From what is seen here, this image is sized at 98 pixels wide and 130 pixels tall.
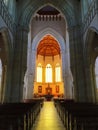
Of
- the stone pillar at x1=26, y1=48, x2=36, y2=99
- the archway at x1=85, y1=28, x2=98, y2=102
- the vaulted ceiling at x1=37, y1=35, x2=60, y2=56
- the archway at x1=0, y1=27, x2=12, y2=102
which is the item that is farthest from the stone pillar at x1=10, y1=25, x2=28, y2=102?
the vaulted ceiling at x1=37, y1=35, x2=60, y2=56

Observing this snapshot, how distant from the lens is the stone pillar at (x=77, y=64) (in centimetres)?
1498

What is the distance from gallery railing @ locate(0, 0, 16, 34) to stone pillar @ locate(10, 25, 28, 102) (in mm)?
1041

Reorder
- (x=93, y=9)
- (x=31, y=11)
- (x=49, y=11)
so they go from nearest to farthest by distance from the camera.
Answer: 1. (x=93, y=9)
2. (x=31, y=11)
3. (x=49, y=11)

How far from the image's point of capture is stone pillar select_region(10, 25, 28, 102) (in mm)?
15008

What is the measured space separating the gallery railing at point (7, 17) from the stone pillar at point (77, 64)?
6.40 m

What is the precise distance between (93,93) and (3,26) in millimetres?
10479

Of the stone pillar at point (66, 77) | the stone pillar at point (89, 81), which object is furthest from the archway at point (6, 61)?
the stone pillar at point (66, 77)

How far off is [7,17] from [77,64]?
8.30 m

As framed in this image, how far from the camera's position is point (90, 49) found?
49.9 ft

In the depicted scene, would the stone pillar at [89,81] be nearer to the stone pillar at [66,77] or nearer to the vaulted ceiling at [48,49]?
the stone pillar at [66,77]

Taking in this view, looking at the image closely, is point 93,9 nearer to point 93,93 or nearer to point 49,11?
point 93,93

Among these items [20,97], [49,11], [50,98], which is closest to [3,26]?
[20,97]

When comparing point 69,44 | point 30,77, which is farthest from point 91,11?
point 30,77

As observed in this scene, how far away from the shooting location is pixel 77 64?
1565 centimetres
